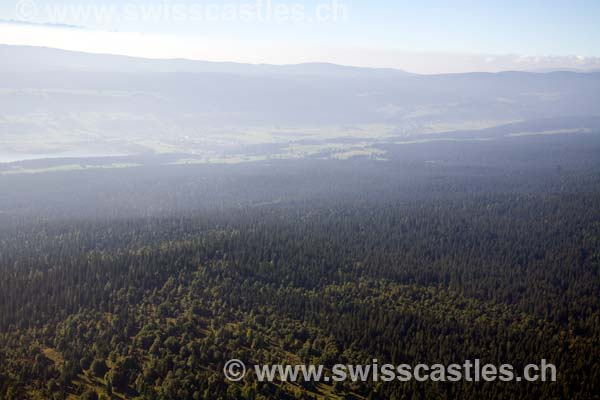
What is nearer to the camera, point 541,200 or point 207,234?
point 207,234

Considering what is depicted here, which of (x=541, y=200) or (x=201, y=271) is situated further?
(x=541, y=200)

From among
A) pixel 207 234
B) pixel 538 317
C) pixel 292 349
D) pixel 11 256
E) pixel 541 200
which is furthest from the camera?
pixel 541 200

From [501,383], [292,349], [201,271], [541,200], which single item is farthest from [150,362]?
[541,200]

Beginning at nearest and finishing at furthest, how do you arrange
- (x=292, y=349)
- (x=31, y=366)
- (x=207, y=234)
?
(x=31, y=366)
(x=292, y=349)
(x=207, y=234)

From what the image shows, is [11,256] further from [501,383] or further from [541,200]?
[541,200]

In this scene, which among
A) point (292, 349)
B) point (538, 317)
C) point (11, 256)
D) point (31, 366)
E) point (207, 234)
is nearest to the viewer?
point (31, 366)

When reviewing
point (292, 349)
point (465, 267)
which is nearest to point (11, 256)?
point (292, 349)

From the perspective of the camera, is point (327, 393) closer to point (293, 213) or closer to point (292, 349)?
point (292, 349)

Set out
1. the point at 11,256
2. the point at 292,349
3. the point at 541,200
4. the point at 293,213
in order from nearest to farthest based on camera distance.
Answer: the point at 292,349 < the point at 11,256 < the point at 293,213 < the point at 541,200

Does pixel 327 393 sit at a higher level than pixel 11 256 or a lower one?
lower
